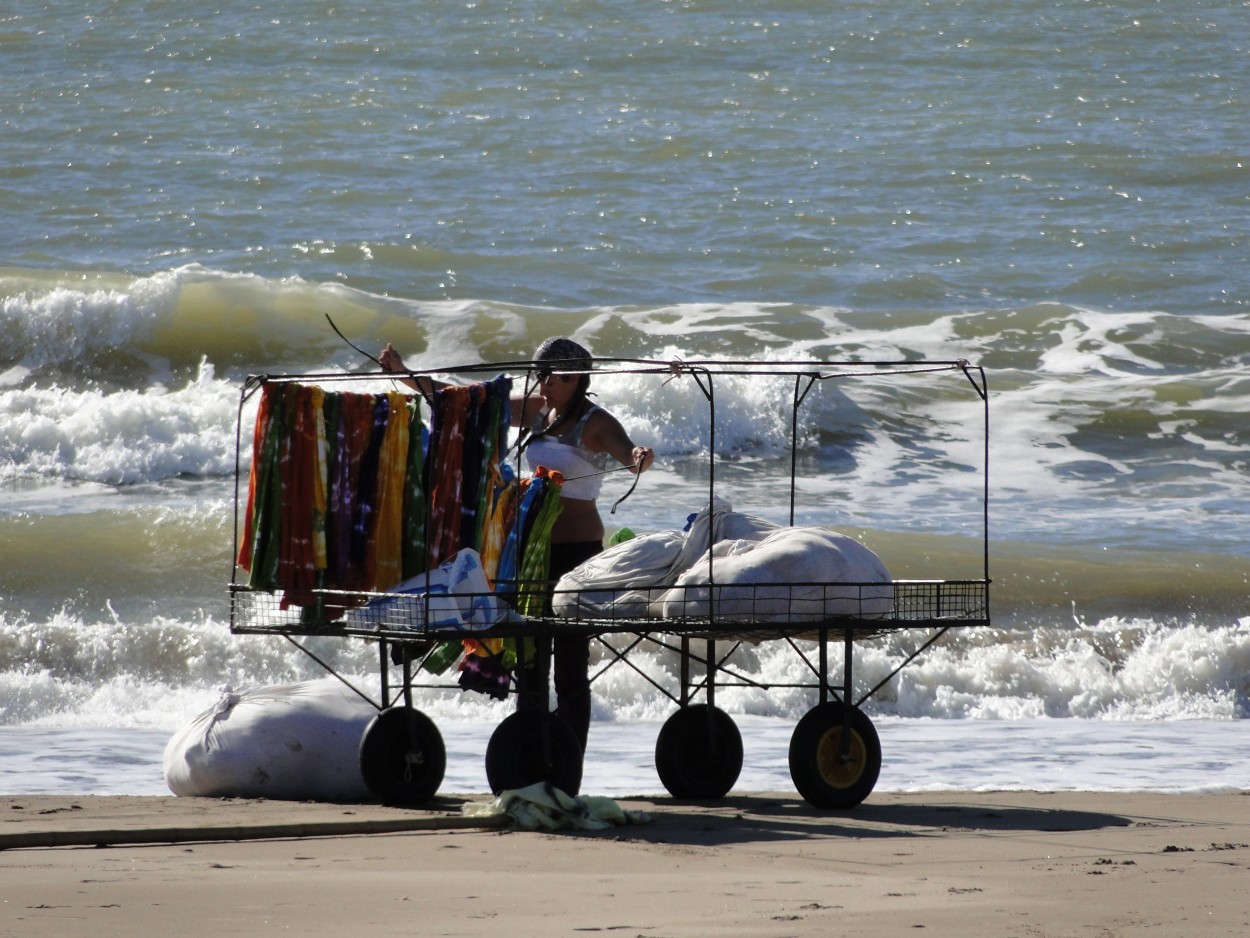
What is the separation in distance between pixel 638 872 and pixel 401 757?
179 cm

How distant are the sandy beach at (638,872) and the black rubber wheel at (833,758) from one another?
0.10m

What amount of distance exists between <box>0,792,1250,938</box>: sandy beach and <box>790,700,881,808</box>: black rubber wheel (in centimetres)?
10

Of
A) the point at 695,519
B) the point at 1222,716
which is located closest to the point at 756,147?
the point at 1222,716

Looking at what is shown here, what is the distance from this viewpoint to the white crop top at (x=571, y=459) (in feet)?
22.2

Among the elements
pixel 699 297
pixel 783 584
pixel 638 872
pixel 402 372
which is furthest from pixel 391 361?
pixel 699 297

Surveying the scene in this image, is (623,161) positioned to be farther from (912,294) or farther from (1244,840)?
(1244,840)

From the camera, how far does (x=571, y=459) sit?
6.79m

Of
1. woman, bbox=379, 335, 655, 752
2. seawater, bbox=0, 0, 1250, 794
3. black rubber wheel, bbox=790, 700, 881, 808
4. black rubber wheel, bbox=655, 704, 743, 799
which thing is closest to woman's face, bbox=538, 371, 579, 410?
woman, bbox=379, 335, 655, 752

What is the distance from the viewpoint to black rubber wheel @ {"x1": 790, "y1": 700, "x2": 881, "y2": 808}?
6613 millimetres

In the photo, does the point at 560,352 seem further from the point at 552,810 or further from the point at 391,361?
the point at 552,810

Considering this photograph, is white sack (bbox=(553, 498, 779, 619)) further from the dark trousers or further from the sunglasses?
the sunglasses

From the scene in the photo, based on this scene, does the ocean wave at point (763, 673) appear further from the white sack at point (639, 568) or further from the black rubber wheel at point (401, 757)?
the white sack at point (639, 568)

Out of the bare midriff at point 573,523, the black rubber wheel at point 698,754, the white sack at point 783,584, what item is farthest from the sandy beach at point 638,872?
the bare midriff at point 573,523

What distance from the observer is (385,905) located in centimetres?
442
